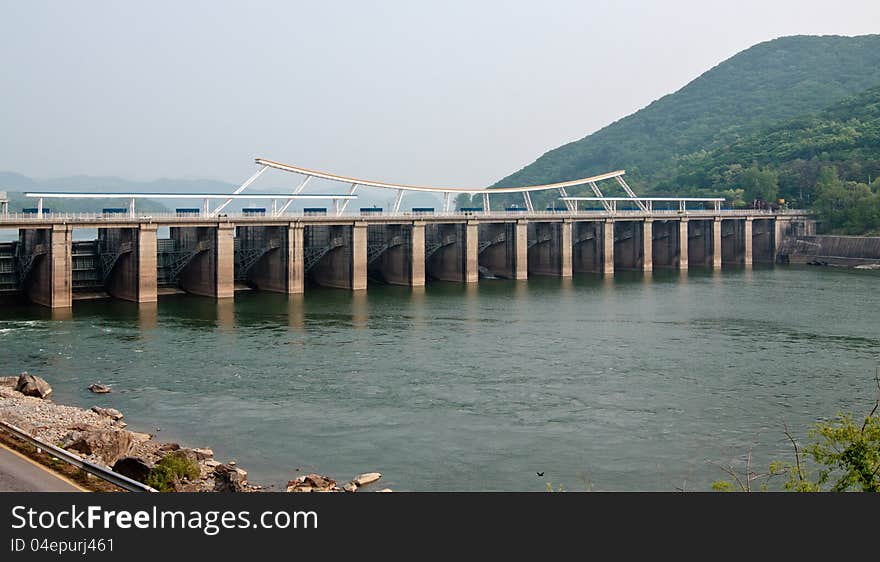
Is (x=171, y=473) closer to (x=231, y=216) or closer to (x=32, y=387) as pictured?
(x=32, y=387)

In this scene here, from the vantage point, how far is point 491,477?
31.5 meters

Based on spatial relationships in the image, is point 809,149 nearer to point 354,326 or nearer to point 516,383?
point 354,326

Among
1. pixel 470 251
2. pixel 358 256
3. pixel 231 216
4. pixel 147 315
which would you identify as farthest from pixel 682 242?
pixel 147 315

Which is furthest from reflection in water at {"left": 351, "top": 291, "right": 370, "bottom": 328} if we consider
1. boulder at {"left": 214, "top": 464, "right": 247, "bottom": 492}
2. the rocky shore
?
boulder at {"left": 214, "top": 464, "right": 247, "bottom": 492}

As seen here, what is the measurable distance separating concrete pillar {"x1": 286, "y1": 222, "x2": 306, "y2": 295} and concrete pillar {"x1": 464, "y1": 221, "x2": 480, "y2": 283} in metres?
19.5

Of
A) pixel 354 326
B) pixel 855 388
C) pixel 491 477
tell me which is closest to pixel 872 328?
pixel 855 388

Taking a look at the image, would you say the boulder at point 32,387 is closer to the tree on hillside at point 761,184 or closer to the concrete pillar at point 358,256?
the concrete pillar at point 358,256

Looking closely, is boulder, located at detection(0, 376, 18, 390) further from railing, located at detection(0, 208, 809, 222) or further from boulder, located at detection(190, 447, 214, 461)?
railing, located at detection(0, 208, 809, 222)

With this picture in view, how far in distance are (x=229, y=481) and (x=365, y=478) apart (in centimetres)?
443

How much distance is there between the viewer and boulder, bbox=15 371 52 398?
41.5 meters

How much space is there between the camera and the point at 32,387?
4166cm

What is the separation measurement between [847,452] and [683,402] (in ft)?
75.2

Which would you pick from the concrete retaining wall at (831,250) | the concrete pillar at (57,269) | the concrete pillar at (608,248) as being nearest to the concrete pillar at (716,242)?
the concrete retaining wall at (831,250)

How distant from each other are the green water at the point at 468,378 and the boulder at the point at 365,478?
1.15 feet
